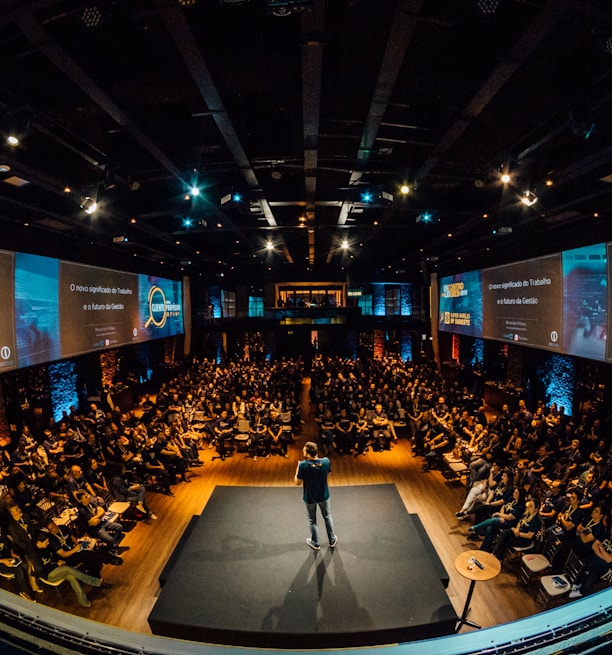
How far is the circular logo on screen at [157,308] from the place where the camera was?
13450 millimetres

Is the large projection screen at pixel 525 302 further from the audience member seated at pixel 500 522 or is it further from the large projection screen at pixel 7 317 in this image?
the large projection screen at pixel 7 317

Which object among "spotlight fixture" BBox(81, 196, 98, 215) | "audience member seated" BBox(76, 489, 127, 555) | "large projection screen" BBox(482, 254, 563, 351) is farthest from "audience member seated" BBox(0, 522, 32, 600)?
"large projection screen" BBox(482, 254, 563, 351)

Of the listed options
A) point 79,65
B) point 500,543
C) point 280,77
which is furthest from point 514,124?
point 500,543

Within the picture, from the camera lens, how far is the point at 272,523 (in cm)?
557

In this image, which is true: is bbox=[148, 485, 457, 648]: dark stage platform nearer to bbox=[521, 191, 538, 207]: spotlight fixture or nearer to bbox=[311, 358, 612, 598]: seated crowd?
bbox=[311, 358, 612, 598]: seated crowd

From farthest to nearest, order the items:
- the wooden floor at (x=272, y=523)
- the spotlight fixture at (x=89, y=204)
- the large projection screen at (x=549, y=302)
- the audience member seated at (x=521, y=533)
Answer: the large projection screen at (x=549, y=302) < the spotlight fixture at (x=89, y=204) < the audience member seated at (x=521, y=533) < the wooden floor at (x=272, y=523)

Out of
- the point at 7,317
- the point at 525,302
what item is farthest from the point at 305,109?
the point at 525,302

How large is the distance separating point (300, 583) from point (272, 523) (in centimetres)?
141

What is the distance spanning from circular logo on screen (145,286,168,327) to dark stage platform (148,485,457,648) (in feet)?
30.3

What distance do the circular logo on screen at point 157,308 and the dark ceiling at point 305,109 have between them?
5.38m

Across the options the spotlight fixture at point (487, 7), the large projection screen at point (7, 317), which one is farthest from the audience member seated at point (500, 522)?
the large projection screen at point (7, 317)

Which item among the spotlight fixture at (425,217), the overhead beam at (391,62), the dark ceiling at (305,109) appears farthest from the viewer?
the spotlight fixture at (425,217)

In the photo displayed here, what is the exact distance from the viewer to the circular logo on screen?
44.1 ft

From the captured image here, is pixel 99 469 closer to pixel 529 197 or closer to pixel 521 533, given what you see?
pixel 521 533
